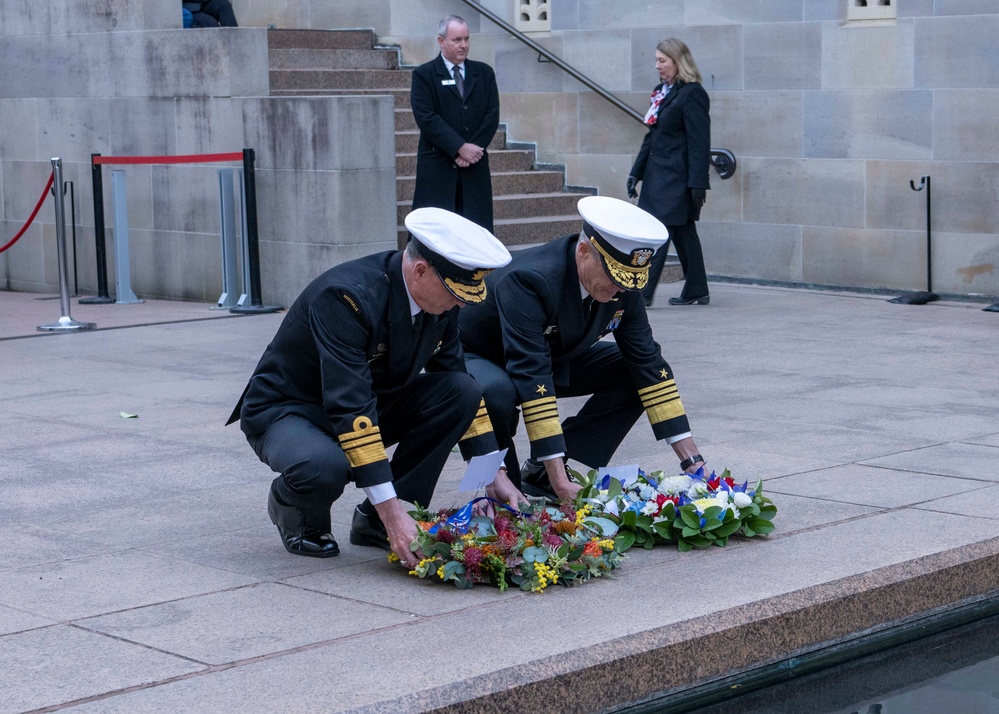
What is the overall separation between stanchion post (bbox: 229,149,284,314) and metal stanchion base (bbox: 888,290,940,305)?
4.69 metres

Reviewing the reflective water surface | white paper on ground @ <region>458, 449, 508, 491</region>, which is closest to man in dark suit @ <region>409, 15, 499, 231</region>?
white paper on ground @ <region>458, 449, 508, 491</region>

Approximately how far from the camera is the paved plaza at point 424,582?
3.46 metres

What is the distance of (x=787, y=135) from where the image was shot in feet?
39.4

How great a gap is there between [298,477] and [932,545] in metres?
1.94

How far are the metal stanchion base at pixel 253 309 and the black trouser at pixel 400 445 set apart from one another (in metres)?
6.40

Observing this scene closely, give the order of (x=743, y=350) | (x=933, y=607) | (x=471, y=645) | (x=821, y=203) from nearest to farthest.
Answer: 1. (x=471, y=645)
2. (x=933, y=607)
3. (x=743, y=350)
4. (x=821, y=203)

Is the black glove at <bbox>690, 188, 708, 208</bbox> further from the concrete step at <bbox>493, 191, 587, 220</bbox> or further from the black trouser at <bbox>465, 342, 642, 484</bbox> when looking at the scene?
the black trouser at <bbox>465, 342, 642, 484</bbox>

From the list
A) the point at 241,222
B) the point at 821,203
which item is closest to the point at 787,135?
the point at 821,203

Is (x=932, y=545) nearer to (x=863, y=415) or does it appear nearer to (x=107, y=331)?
(x=863, y=415)

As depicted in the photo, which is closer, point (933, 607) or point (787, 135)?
point (933, 607)

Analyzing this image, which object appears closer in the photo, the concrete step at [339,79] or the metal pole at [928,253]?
the metal pole at [928,253]

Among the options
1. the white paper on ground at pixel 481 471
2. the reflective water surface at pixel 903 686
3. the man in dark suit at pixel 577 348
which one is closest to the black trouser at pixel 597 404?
the man in dark suit at pixel 577 348

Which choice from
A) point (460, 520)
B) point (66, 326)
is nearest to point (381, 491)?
point (460, 520)

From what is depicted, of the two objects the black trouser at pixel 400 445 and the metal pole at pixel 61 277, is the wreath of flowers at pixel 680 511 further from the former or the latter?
the metal pole at pixel 61 277
